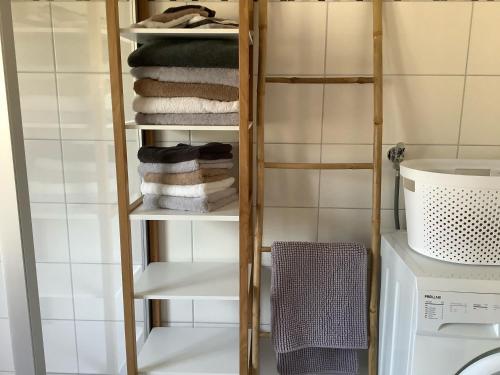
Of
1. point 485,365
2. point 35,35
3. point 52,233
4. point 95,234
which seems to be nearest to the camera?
point 485,365

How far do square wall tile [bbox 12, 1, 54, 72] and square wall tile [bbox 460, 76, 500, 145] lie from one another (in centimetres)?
139

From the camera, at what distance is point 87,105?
1.43 metres

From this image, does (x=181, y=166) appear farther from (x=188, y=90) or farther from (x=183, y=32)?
(x=183, y=32)

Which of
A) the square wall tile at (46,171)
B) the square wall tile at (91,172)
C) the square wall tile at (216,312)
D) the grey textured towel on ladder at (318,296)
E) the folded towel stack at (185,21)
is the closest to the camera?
the folded towel stack at (185,21)

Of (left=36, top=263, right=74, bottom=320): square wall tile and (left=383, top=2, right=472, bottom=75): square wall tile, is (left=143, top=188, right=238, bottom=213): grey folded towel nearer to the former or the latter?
(left=36, top=263, right=74, bottom=320): square wall tile

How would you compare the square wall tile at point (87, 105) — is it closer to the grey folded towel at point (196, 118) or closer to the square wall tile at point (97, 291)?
the grey folded towel at point (196, 118)

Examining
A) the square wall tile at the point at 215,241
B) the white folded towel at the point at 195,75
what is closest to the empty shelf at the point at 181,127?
the white folded towel at the point at 195,75

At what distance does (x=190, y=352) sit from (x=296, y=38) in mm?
1115

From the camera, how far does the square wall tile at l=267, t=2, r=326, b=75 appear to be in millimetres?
1349

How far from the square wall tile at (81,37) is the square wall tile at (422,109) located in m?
0.91

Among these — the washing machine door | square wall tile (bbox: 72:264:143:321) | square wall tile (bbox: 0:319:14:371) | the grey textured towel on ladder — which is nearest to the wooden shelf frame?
the grey textured towel on ladder

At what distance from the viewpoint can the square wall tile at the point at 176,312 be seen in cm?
157

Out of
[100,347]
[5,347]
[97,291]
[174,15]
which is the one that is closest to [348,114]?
[174,15]

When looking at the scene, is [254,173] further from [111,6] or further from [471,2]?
[471,2]
